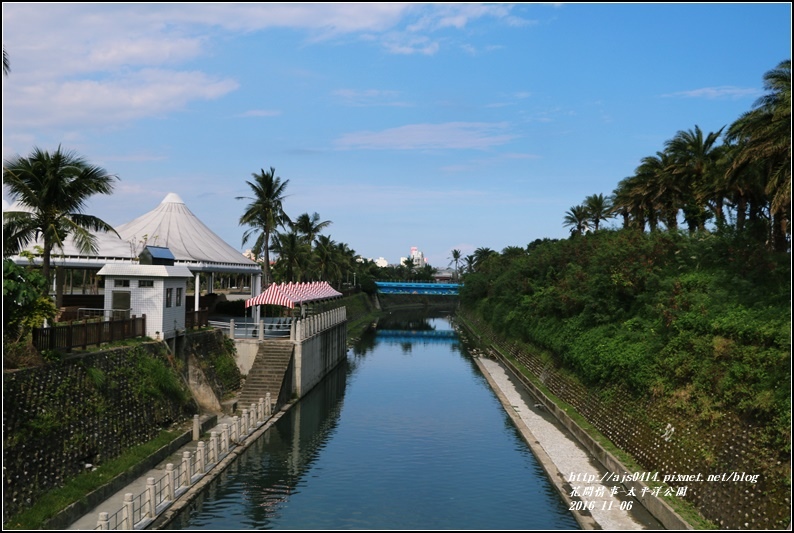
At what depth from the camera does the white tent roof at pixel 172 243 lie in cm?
5303

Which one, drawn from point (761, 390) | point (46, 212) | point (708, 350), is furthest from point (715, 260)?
point (46, 212)

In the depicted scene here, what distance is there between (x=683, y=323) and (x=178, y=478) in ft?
63.1

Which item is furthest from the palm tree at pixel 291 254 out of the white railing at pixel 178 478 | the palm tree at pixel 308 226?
the white railing at pixel 178 478

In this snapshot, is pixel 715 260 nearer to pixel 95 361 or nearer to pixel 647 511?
pixel 647 511

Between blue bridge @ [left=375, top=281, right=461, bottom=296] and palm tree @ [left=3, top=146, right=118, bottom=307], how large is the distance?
138762 mm

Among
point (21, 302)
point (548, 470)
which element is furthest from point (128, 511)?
point (548, 470)

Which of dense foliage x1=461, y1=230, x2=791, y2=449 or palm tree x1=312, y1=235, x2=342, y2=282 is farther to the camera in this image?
palm tree x1=312, y1=235, x2=342, y2=282

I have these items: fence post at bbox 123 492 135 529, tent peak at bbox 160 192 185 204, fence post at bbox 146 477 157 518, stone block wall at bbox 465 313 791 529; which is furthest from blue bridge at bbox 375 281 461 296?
fence post at bbox 123 492 135 529

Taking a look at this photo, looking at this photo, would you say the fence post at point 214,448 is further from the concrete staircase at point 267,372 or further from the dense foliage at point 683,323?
the dense foliage at point 683,323

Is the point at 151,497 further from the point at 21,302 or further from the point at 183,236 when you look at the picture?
the point at 183,236

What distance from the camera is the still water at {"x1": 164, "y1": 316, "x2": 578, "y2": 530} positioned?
2252 centimetres

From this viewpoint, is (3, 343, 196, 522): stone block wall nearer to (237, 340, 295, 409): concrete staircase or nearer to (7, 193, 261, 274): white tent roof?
(237, 340, 295, 409): concrete staircase

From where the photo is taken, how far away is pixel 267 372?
40.9 meters

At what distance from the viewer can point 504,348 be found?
6844cm
